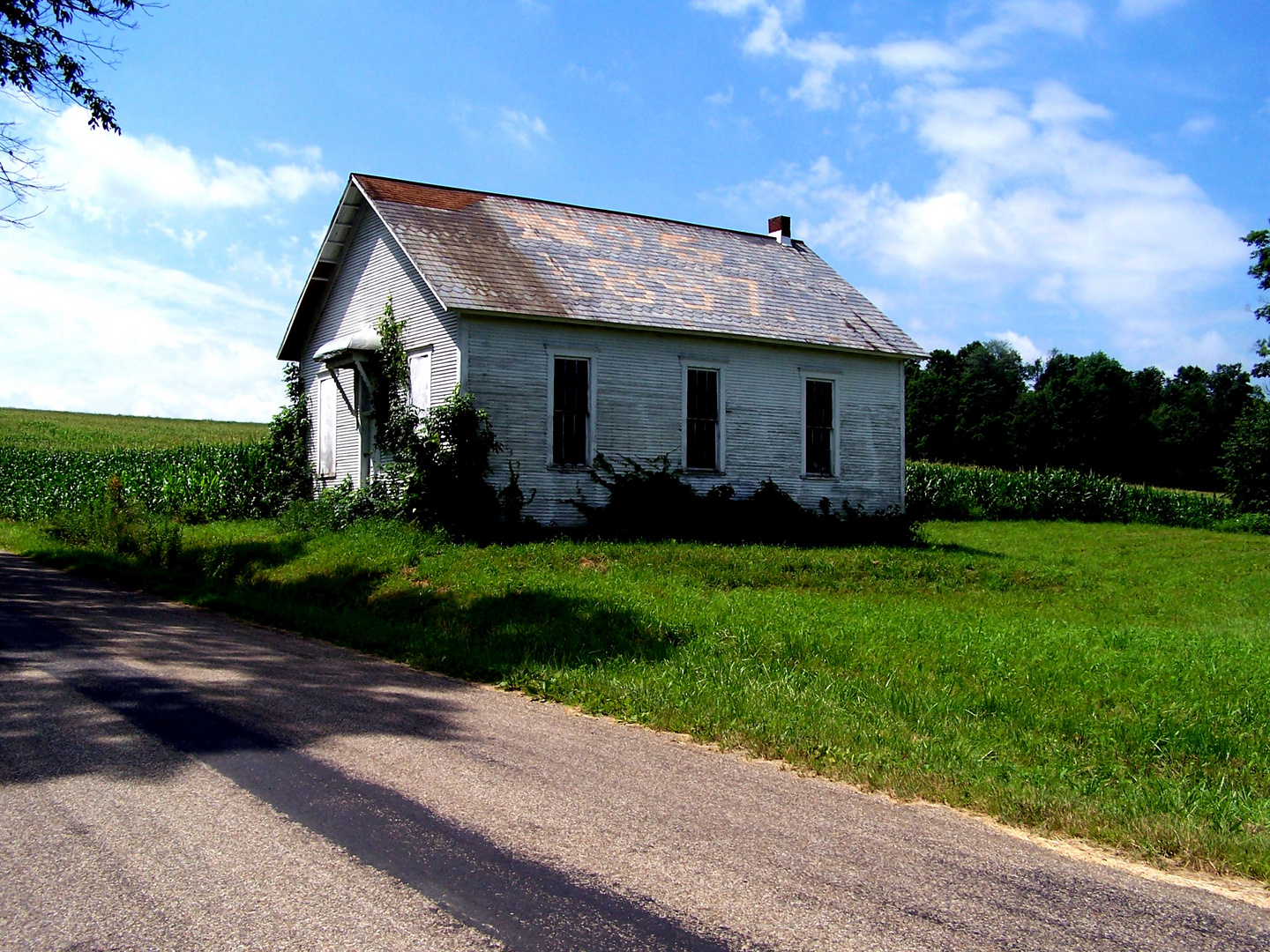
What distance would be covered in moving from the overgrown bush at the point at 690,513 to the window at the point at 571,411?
45 centimetres

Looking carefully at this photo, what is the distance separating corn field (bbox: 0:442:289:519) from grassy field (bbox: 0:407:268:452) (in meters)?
11.0

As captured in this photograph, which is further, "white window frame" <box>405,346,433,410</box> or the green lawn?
"white window frame" <box>405,346,433,410</box>

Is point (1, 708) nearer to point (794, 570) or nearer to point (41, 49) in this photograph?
point (794, 570)

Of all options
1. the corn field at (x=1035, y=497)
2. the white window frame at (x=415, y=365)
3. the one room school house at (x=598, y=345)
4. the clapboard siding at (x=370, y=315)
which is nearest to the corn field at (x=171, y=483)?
the clapboard siding at (x=370, y=315)

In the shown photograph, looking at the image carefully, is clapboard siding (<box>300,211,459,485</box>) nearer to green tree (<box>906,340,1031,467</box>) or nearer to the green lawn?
the green lawn

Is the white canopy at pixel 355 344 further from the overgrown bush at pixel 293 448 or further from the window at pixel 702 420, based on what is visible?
the window at pixel 702 420

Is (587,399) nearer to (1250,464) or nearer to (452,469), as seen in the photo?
(452,469)

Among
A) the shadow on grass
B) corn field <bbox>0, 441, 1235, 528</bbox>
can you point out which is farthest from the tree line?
the shadow on grass

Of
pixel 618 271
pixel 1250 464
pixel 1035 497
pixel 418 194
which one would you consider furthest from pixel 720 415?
pixel 1250 464

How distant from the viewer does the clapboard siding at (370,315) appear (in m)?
18.3

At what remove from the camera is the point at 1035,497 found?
3847 cm

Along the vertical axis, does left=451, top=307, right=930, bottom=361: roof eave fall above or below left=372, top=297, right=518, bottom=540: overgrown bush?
above

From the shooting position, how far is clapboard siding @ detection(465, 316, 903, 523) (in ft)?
60.2

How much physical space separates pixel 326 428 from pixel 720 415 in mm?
8934
